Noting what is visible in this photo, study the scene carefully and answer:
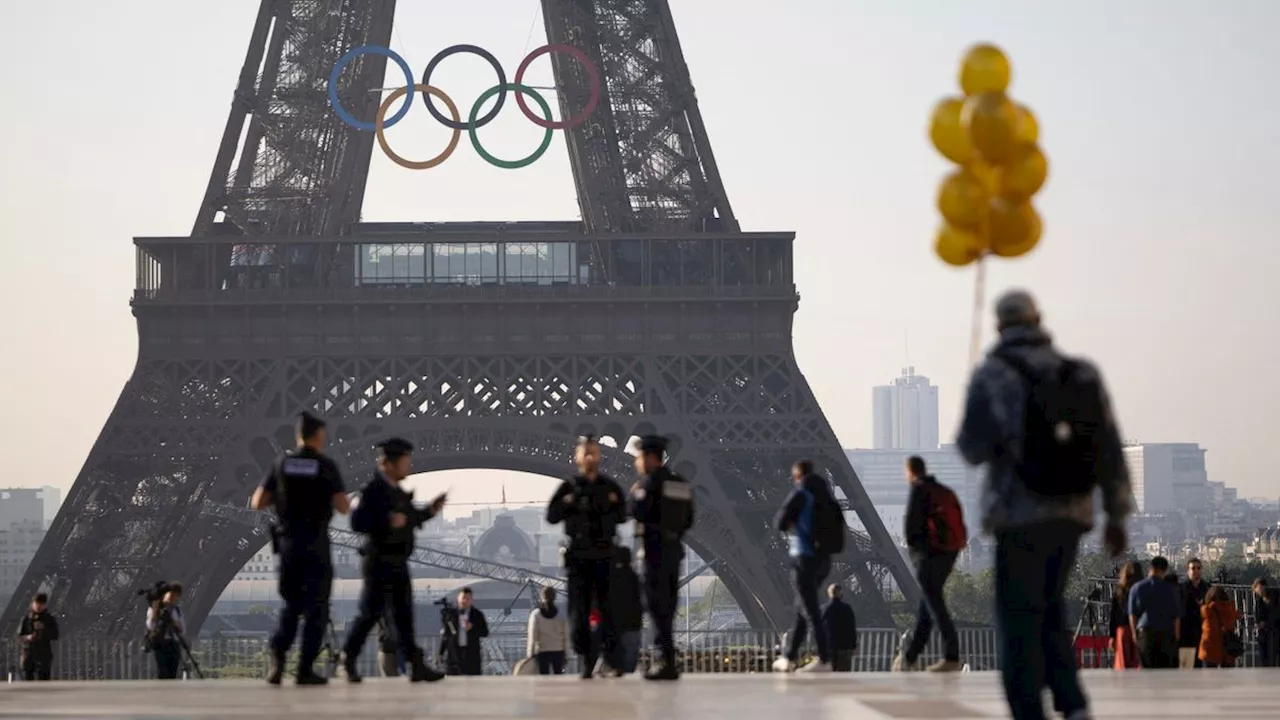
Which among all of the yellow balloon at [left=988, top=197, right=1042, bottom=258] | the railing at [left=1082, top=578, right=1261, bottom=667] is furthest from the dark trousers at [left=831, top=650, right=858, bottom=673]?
the railing at [left=1082, top=578, right=1261, bottom=667]

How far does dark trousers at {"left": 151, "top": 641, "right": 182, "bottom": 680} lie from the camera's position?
90.1 ft

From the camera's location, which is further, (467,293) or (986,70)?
(467,293)

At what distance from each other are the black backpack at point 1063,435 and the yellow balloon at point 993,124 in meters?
3.02

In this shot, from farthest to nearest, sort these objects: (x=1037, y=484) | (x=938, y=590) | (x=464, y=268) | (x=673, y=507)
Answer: (x=464, y=268) < (x=938, y=590) < (x=673, y=507) < (x=1037, y=484)

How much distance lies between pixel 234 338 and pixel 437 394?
525 centimetres

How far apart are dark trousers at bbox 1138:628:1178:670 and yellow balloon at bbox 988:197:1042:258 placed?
9267 mm

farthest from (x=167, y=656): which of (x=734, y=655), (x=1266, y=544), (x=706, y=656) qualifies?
(x=1266, y=544)

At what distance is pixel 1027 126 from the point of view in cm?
1454

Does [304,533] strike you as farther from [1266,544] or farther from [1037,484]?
[1266,544]

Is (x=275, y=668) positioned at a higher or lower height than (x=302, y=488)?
lower

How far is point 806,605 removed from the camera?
20.1 m

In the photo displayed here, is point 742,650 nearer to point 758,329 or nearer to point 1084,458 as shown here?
point 758,329

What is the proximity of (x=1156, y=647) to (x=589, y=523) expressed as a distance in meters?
7.16

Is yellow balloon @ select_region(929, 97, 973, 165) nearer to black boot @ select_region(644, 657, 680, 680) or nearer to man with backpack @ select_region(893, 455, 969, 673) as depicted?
man with backpack @ select_region(893, 455, 969, 673)
